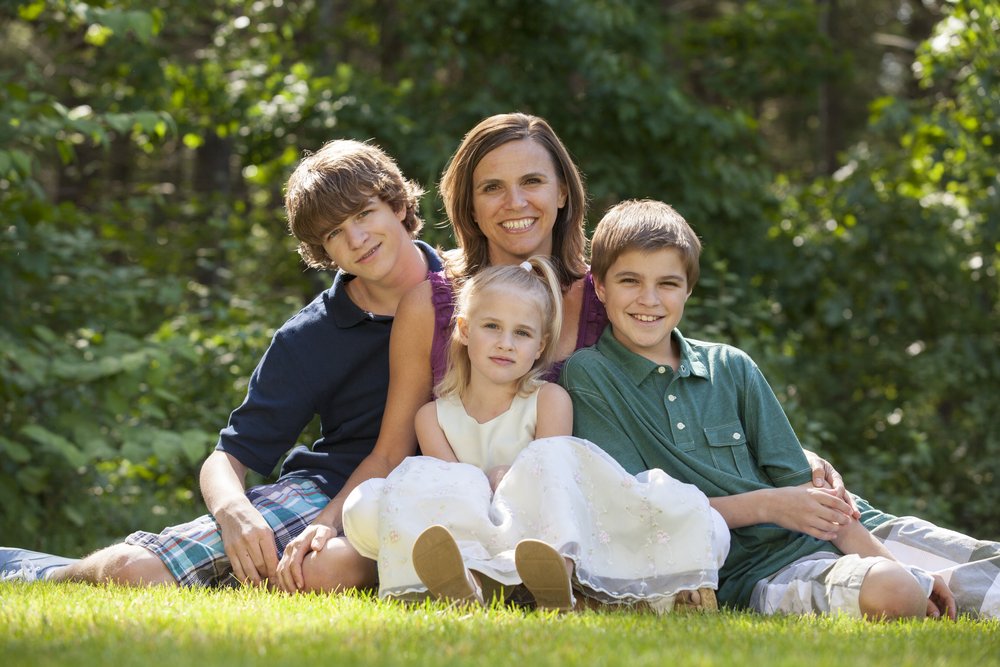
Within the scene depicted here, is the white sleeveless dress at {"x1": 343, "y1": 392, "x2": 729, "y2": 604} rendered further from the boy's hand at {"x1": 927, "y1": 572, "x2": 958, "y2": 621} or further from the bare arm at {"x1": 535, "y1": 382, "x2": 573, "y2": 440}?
the boy's hand at {"x1": 927, "y1": 572, "x2": 958, "y2": 621}

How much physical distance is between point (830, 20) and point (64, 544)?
11307 mm

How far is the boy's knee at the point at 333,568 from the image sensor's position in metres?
3.46

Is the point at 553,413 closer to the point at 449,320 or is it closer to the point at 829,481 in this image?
the point at 449,320

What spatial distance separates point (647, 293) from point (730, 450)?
56 centimetres

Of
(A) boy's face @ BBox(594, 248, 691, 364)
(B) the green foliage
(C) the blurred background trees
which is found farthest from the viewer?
(B) the green foliage

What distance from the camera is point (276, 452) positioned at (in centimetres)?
402

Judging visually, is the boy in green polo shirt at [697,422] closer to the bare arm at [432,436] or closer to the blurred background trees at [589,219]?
the bare arm at [432,436]

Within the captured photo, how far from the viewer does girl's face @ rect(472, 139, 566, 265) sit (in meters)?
3.97

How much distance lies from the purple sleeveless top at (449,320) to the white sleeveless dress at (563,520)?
0.54m

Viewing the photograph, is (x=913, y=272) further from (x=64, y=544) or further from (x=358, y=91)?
(x=64, y=544)

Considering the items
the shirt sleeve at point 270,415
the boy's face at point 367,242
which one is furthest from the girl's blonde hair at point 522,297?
the shirt sleeve at point 270,415

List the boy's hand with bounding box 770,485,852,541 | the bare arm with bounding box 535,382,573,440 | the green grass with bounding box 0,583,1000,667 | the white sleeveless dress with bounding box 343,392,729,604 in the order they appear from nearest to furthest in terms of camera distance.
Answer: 1. the green grass with bounding box 0,583,1000,667
2. the white sleeveless dress with bounding box 343,392,729,604
3. the boy's hand with bounding box 770,485,852,541
4. the bare arm with bounding box 535,382,573,440

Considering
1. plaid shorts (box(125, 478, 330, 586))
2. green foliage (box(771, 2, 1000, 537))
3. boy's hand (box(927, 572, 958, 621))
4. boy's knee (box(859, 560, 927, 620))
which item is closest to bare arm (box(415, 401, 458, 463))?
plaid shorts (box(125, 478, 330, 586))

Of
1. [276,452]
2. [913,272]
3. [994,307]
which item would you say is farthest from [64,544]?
[994,307]
